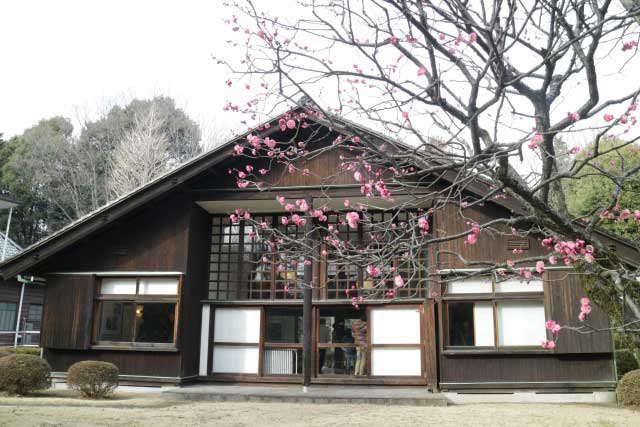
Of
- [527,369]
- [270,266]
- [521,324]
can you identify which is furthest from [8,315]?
[527,369]

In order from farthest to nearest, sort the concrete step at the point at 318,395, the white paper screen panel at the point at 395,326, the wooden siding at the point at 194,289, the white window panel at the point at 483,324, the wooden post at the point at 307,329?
1. the wooden siding at the point at 194,289
2. the white paper screen panel at the point at 395,326
3. the wooden post at the point at 307,329
4. the white window panel at the point at 483,324
5. the concrete step at the point at 318,395

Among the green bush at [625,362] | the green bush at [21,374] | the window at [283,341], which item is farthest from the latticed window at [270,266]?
the green bush at [625,362]

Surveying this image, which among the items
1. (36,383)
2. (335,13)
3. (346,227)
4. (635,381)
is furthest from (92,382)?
(635,381)

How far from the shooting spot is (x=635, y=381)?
9734 millimetres

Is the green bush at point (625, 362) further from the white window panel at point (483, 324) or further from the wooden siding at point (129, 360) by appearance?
the wooden siding at point (129, 360)

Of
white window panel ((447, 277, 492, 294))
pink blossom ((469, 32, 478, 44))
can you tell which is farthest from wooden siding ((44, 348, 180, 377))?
pink blossom ((469, 32, 478, 44))

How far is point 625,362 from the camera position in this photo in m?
12.6

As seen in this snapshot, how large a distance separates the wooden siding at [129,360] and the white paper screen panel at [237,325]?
126 cm

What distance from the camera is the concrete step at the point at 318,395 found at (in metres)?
10.2

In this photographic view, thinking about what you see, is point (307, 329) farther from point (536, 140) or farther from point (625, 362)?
point (536, 140)

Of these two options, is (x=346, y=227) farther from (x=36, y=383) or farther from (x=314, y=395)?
(x=36, y=383)

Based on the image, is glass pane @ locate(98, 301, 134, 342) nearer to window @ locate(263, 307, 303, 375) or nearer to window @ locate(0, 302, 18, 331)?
window @ locate(263, 307, 303, 375)

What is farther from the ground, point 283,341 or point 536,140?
point 536,140

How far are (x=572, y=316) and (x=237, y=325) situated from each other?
6849 millimetres
